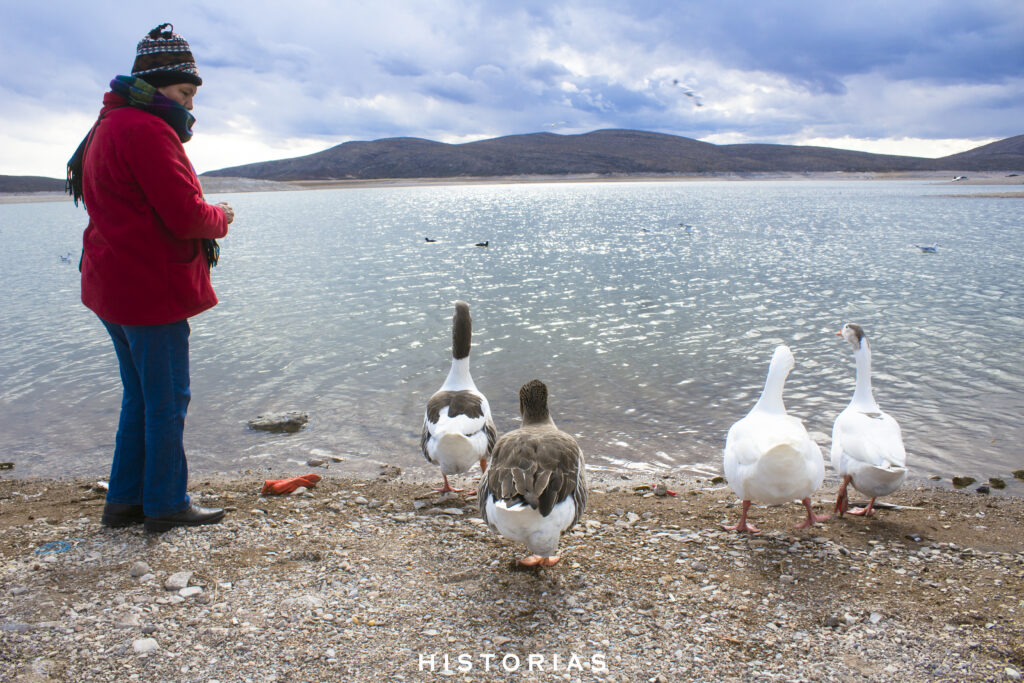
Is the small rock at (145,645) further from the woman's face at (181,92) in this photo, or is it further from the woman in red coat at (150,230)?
the woman's face at (181,92)

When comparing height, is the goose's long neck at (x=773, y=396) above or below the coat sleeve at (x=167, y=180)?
below

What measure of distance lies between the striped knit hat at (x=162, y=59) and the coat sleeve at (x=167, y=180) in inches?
13.3

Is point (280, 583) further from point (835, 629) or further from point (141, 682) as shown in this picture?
point (835, 629)

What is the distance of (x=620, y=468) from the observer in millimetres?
7844

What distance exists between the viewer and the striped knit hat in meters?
4.28

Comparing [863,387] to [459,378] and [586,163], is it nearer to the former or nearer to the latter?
[459,378]

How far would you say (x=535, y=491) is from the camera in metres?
4.07

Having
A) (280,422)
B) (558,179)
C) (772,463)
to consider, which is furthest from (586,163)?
(772,463)

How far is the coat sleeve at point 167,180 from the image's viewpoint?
4145mm

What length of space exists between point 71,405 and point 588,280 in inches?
594

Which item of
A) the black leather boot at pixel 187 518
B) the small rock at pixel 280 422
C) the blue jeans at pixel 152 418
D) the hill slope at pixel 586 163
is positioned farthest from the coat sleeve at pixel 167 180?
the hill slope at pixel 586 163

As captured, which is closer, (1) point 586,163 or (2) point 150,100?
(2) point 150,100

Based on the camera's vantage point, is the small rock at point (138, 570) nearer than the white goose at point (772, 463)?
Yes

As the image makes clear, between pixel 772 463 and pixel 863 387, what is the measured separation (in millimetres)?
2029
